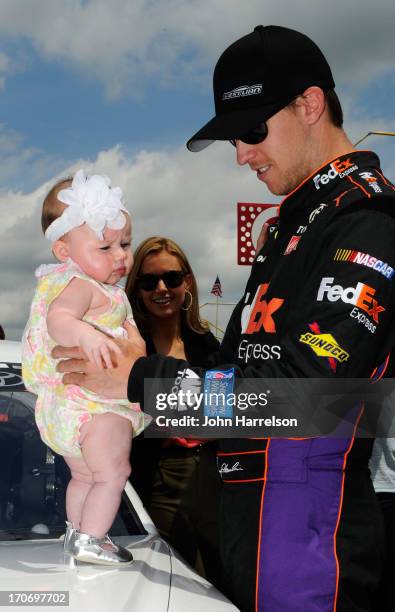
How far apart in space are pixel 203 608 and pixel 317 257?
947 millimetres

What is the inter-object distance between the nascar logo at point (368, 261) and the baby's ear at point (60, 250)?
39.2 inches

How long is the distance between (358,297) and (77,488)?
109 centimetres

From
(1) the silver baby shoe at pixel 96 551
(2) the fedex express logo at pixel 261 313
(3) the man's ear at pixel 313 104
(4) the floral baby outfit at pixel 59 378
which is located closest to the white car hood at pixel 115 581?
(1) the silver baby shoe at pixel 96 551

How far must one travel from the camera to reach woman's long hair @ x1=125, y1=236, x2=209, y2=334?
4.05 meters

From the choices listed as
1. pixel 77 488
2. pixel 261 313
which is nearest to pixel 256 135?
pixel 261 313

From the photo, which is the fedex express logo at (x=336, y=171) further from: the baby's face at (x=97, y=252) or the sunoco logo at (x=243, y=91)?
the baby's face at (x=97, y=252)

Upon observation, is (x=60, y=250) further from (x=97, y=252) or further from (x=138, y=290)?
(x=138, y=290)

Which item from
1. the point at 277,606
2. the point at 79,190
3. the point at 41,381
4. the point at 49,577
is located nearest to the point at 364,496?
the point at 277,606

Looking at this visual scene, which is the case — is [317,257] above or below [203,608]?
above

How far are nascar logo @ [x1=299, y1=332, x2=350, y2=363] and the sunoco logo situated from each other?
696 millimetres

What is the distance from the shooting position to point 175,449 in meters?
3.54

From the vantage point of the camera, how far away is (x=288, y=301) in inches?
67.6

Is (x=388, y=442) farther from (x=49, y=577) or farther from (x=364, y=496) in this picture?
(x=49, y=577)

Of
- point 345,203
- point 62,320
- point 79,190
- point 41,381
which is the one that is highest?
point 79,190
